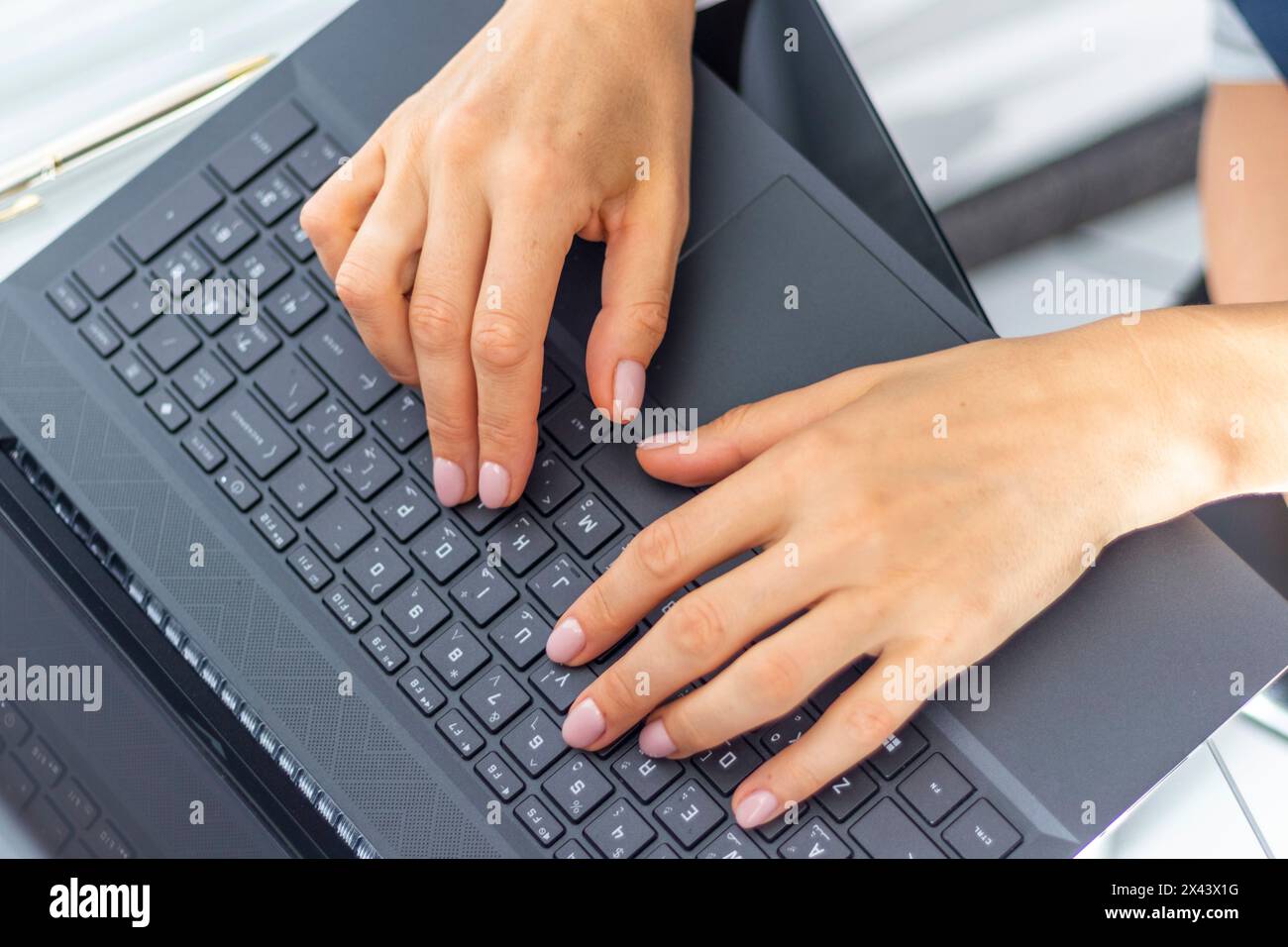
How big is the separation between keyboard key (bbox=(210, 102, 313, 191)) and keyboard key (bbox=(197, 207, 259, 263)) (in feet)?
0.06

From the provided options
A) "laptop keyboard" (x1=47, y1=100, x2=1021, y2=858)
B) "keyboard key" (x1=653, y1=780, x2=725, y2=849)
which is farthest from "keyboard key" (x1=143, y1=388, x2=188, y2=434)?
"keyboard key" (x1=653, y1=780, x2=725, y2=849)

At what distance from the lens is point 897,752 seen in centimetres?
51

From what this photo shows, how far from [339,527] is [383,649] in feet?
0.21

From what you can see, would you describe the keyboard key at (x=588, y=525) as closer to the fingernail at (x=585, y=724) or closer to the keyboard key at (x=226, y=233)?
the fingernail at (x=585, y=724)

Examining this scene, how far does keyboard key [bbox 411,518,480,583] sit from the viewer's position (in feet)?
1.79

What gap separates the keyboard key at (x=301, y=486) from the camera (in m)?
0.56

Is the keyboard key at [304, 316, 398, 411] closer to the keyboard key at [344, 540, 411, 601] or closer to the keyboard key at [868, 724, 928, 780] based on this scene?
the keyboard key at [344, 540, 411, 601]

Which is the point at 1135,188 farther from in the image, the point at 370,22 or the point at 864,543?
the point at 370,22

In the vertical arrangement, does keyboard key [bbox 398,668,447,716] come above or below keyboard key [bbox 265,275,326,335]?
below

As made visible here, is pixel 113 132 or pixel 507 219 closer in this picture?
Result: pixel 507 219

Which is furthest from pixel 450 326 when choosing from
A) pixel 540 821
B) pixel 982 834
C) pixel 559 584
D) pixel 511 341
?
pixel 982 834

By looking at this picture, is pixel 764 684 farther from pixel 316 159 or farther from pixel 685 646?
pixel 316 159

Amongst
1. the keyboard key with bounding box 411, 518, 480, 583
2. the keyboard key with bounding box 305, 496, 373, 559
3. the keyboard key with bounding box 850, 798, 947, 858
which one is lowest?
the keyboard key with bounding box 850, 798, 947, 858

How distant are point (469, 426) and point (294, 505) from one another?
0.10m
